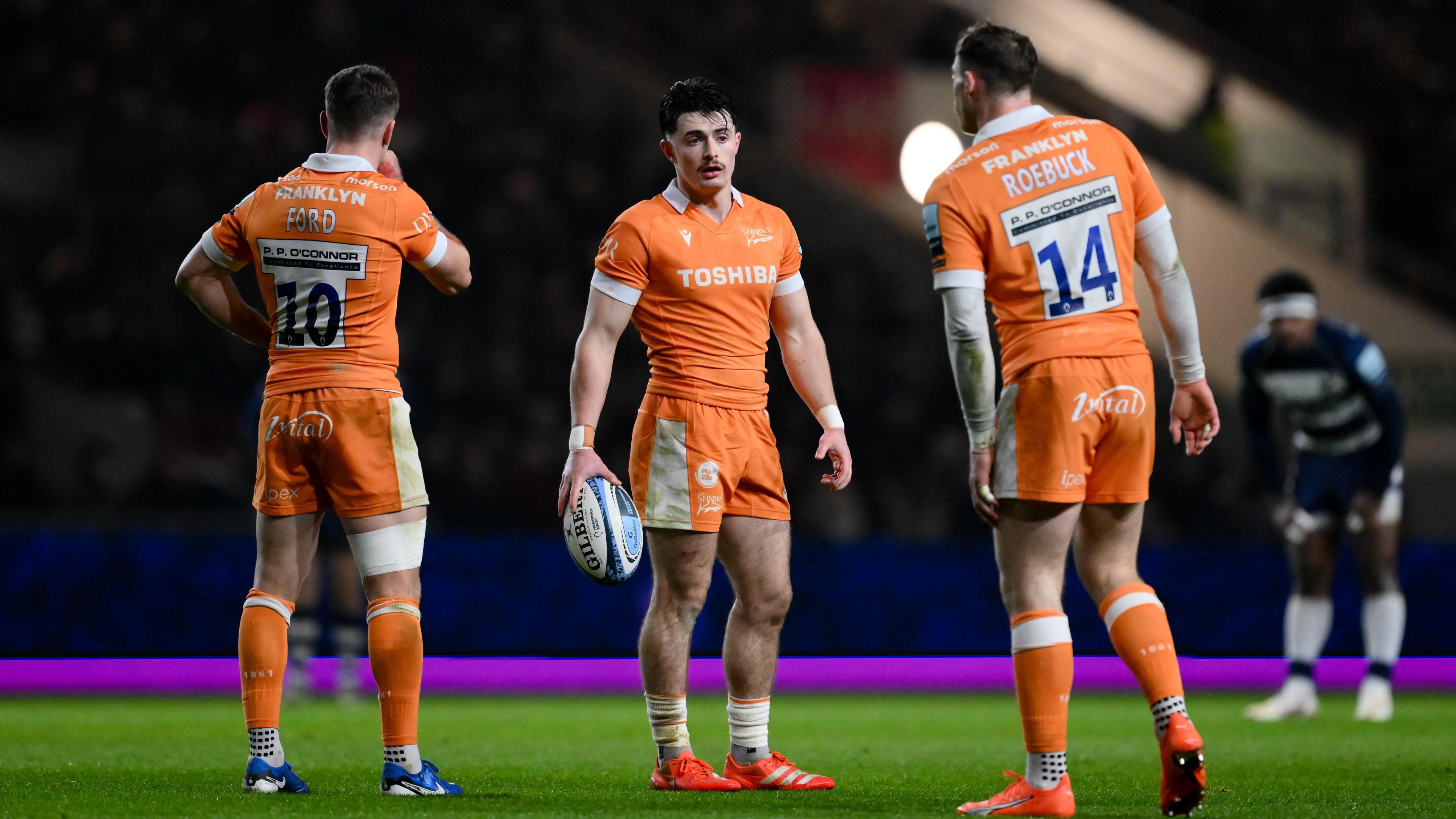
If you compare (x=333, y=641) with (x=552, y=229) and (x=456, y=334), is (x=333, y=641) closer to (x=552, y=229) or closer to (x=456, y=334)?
(x=456, y=334)

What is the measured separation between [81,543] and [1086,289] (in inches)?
371

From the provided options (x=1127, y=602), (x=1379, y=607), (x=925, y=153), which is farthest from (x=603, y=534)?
(x=925, y=153)

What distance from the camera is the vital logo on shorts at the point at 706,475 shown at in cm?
498

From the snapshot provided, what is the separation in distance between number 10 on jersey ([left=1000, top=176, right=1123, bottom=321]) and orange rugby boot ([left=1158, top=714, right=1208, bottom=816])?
1153 mm

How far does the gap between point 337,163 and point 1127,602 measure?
2.71 meters

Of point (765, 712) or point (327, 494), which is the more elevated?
point (327, 494)

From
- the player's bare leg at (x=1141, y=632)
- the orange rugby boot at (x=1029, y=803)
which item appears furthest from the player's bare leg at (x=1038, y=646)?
the player's bare leg at (x=1141, y=632)

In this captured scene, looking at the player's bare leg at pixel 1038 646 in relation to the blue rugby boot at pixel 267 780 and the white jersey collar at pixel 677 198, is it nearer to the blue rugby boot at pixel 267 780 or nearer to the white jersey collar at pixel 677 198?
the white jersey collar at pixel 677 198

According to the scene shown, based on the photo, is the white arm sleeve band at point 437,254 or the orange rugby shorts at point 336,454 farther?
the white arm sleeve band at point 437,254

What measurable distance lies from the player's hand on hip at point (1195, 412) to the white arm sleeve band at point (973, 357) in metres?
0.58

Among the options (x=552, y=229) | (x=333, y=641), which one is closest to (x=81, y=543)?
(x=333, y=641)

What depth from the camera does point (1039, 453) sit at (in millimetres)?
4203

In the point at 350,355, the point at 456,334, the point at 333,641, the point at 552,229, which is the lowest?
the point at 333,641

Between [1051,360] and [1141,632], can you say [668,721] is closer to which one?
[1141,632]
